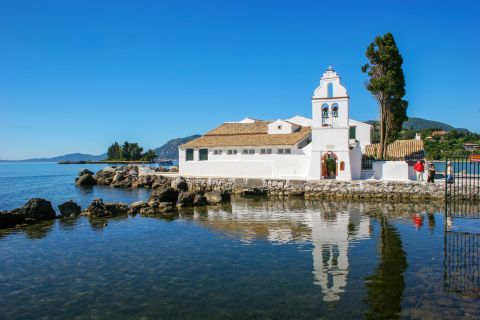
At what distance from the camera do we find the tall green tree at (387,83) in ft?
112

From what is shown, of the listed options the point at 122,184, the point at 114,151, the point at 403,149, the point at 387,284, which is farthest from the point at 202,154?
the point at 114,151

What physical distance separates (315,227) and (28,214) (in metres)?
16.8

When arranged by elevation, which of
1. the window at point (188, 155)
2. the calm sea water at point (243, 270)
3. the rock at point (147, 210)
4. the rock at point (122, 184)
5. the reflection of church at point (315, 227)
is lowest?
the calm sea water at point (243, 270)

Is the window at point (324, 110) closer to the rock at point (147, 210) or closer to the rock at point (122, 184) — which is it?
the rock at point (147, 210)

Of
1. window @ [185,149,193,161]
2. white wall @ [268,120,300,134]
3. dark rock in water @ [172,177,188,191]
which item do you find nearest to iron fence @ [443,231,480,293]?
dark rock in water @ [172,177,188,191]

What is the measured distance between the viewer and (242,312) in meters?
8.80

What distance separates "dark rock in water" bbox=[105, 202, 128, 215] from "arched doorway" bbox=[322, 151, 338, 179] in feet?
58.3

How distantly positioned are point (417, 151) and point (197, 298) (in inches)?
1282

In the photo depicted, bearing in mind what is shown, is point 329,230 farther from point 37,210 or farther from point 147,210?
point 37,210

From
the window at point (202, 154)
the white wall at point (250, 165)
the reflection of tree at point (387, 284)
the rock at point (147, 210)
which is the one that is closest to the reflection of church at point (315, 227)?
the reflection of tree at point (387, 284)

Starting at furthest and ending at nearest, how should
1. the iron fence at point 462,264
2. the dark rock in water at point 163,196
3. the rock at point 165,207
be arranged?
the dark rock in water at point 163,196
the rock at point 165,207
the iron fence at point 462,264

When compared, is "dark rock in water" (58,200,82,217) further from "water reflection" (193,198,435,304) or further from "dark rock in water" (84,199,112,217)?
"water reflection" (193,198,435,304)

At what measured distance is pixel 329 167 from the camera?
3597 centimetres

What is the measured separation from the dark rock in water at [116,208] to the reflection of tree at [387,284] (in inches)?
671
